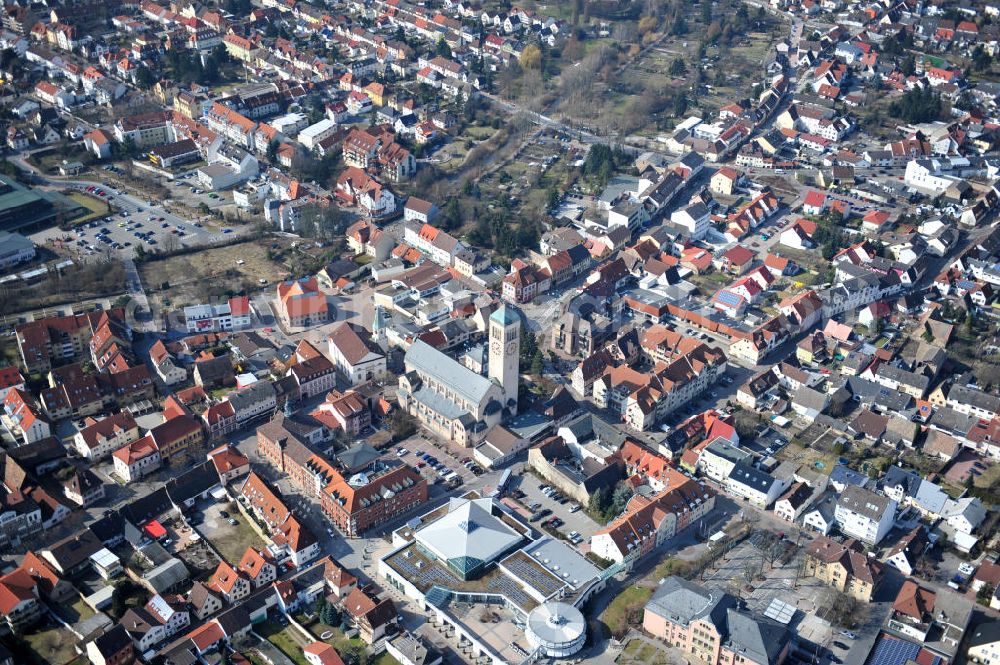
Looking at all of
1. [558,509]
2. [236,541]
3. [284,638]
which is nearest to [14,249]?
[236,541]

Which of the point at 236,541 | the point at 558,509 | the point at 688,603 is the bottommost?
the point at 236,541

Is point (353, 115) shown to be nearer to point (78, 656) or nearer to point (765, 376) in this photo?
point (765, 376)

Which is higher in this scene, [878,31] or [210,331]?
[878,31]

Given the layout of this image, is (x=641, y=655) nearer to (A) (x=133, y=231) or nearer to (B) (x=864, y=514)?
(B) (x=864, y=514)

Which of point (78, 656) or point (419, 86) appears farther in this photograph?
point (419, 86)

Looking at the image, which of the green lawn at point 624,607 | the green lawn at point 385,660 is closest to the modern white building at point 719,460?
the green lawn at point 624,607

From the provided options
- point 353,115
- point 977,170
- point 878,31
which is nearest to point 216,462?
point 353,115

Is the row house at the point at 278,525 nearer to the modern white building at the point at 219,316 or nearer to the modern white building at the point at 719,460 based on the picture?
the modern white building at the point at 219,316
